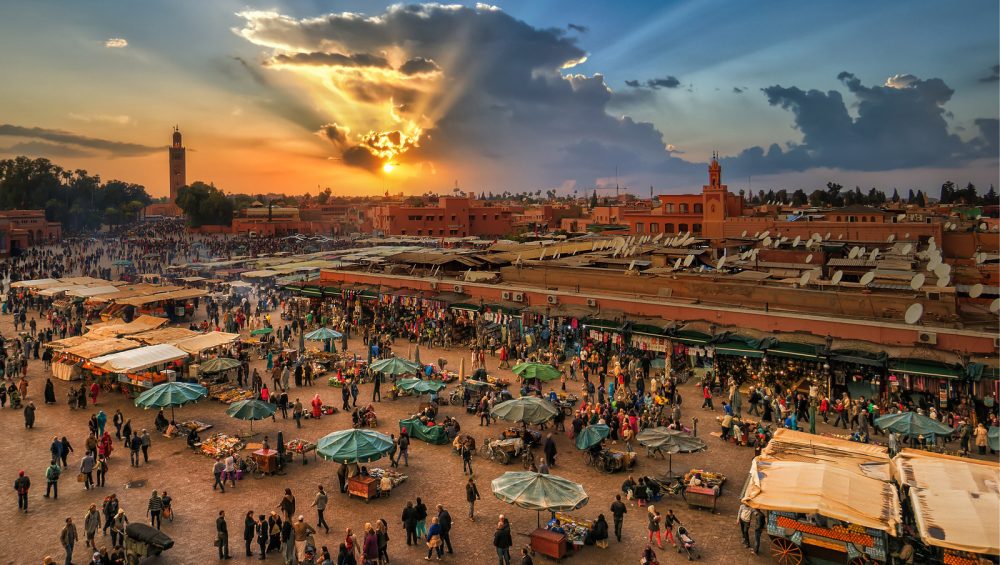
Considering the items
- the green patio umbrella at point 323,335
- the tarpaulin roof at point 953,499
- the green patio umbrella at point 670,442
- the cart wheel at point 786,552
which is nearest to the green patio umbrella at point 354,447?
the green patio umbrella at point 670,442

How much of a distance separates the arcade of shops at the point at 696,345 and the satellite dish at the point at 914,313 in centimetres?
100

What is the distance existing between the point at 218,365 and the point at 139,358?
2599 mm

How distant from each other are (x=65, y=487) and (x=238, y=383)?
8.67m

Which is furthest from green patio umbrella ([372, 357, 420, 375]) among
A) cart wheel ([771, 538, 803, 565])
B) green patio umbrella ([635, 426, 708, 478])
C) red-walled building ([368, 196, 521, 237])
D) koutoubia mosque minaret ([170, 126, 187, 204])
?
koutoubia mosque minaret ([170, 126, 187, 204])

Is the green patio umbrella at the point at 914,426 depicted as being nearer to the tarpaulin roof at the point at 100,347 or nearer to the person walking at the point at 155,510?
the person walking at the point at 155,510

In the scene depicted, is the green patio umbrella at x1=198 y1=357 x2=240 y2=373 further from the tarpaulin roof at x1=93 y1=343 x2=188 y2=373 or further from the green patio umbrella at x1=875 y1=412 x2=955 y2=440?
the green patio umbrella at x1=875 y1=412 x2=955 y2=440

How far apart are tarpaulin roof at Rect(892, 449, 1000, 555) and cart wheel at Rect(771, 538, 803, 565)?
205 cm

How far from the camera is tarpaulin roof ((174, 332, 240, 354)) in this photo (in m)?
23.2

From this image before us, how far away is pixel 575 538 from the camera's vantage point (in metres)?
12.3

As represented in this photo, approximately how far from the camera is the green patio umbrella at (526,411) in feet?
54.1

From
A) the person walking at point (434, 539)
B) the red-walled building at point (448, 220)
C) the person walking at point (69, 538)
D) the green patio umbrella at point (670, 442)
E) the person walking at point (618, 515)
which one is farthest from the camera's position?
the red-walled building at point (448, 220)

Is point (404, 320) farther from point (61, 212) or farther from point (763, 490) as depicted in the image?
point (61, 212)

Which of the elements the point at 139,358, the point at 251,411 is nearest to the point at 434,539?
the point at 251,411

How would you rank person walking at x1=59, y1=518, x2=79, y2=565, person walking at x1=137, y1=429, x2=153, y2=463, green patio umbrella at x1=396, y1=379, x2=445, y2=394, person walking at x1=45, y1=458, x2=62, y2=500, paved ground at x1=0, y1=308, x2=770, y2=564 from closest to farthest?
person walking at x1=59, y1=518, x2=79, y2=565 < paved ground at x1=0, y1=308, x2=770, y2=564 < person walking at x1=45, y1=458, x2=62, y2=500 < person walking at x1=137, y1=429, x2=153, y2=463 < green patio umbrella at x1=396, y1=379, x2=445, y2=394
